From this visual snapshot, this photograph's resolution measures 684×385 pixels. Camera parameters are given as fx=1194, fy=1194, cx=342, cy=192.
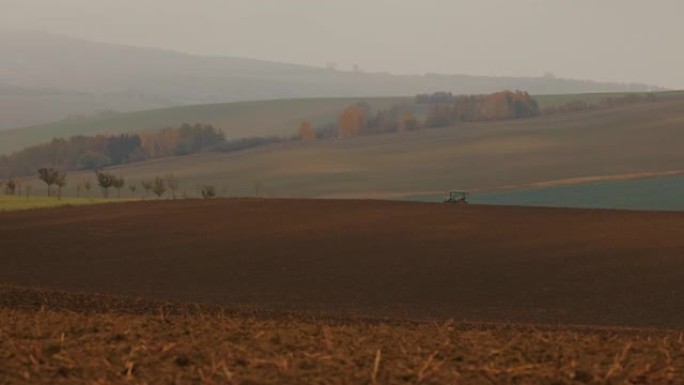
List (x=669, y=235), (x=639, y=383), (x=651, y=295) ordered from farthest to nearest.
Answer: (x=669, y=235), (x=651, y=295), (x=639, y=383)

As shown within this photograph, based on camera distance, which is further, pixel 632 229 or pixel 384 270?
pixel 632 229

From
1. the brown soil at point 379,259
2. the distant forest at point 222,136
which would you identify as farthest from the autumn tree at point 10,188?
the brown soil at point 379,259

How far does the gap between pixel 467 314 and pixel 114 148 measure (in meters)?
86.4

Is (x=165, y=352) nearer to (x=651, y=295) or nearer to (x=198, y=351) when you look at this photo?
(x=198, y=351)

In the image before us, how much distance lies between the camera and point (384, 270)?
3198cm

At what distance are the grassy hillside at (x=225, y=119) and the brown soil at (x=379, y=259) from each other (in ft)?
277

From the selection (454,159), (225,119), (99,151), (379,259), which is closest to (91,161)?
(99,151)

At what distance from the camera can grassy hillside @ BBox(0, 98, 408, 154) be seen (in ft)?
446

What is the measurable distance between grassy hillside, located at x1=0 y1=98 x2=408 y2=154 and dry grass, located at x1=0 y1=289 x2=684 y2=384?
116 m

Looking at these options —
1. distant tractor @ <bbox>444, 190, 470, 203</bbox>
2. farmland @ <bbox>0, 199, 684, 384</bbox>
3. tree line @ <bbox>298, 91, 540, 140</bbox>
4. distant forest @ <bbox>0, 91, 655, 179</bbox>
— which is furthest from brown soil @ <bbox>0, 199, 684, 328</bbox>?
tree line @ <bbox>298, 91, 540, 140</bbox>

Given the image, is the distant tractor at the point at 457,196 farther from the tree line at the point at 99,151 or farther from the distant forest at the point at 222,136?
the tree line at the point at 99,151

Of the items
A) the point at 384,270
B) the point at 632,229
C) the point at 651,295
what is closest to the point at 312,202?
the point at 632,229

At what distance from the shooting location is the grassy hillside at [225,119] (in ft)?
446

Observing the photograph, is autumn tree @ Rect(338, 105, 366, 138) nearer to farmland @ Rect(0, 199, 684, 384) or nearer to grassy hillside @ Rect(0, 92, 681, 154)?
grassy hillside @ Rect(0, 92, 681, 154)
